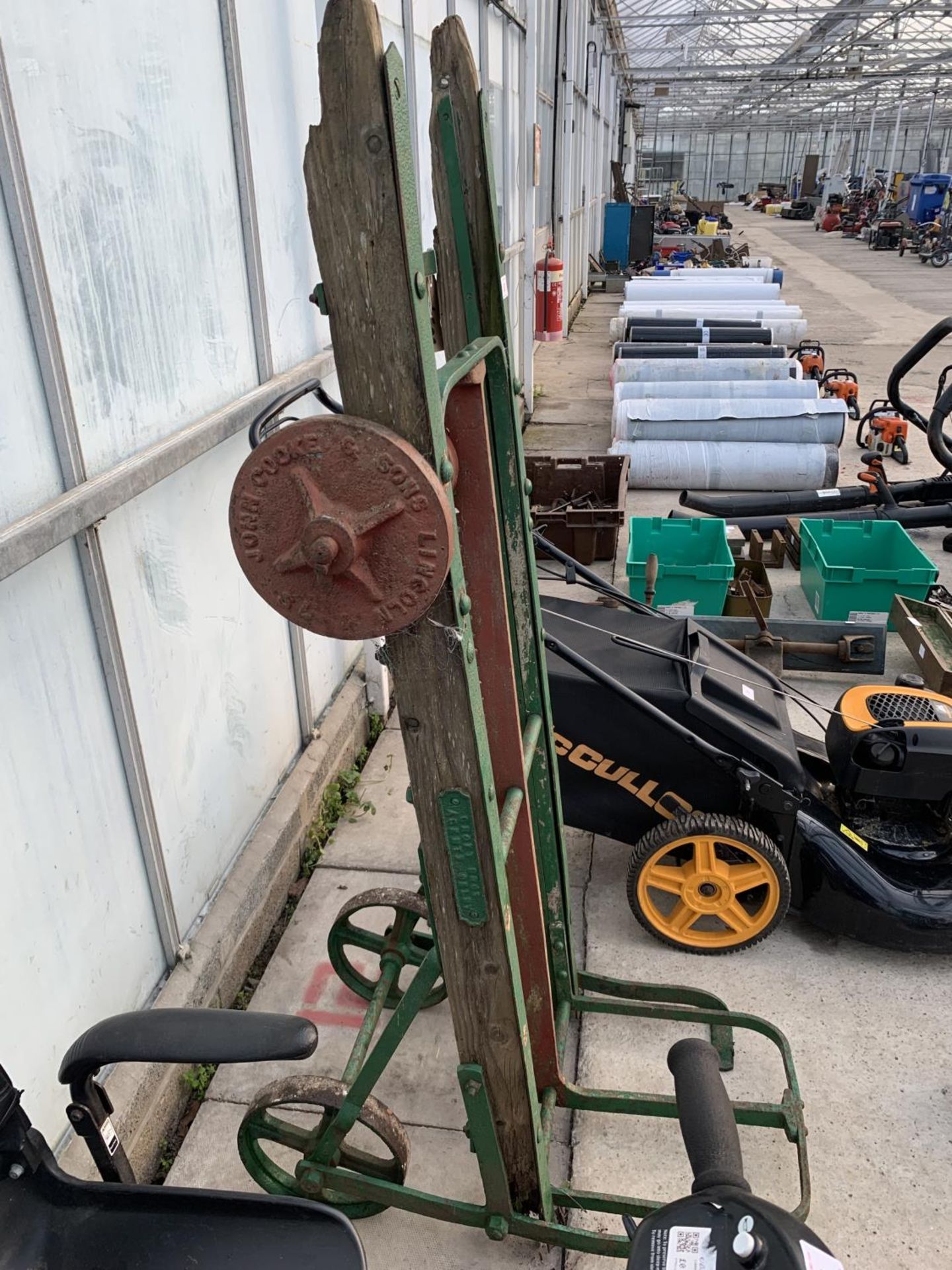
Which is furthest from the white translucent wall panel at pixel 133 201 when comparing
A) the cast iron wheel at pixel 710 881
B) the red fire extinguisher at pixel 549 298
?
the red fire extinguisher at pixel 549 298

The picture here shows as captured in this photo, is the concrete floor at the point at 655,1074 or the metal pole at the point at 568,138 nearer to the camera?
the concrete floor at the point at 655,1074

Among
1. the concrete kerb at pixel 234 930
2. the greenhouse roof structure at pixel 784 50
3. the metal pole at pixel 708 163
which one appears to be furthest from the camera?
the metal pole at pixel 708 163

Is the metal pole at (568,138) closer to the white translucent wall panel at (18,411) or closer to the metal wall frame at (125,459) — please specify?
the metal wall frame at (125,459)

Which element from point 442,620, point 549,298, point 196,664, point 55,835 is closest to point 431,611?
point 442,620

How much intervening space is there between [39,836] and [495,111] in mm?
7243

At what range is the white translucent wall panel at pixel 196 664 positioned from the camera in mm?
2369

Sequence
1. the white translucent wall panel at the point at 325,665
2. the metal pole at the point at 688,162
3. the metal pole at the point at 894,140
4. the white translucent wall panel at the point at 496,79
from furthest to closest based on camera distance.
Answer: the metal pole at the point at 688,162
the metal pole at the point at 894,140
the white translucent wall panel at the point at 496,79
the white translucent wall panel at the point at 325,665

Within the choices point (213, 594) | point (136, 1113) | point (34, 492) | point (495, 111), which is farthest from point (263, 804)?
A: point (495, 111)

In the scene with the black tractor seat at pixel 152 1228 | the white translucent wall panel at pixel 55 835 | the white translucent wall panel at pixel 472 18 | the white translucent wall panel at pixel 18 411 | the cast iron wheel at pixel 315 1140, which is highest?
the white translucent wall panel at pixel 472 18

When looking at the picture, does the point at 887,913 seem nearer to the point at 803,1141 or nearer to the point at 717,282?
the point at 803,1141

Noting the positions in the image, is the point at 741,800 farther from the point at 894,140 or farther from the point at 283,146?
the point at 894,140

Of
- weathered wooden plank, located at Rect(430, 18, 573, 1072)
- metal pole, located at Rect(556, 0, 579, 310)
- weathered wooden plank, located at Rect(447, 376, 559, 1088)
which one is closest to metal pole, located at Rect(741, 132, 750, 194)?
metal pole, located at Rect(556, 0, 579, 310)

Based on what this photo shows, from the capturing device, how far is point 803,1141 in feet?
7.34

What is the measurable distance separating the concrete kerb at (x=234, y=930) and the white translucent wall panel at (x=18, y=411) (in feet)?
3.96
